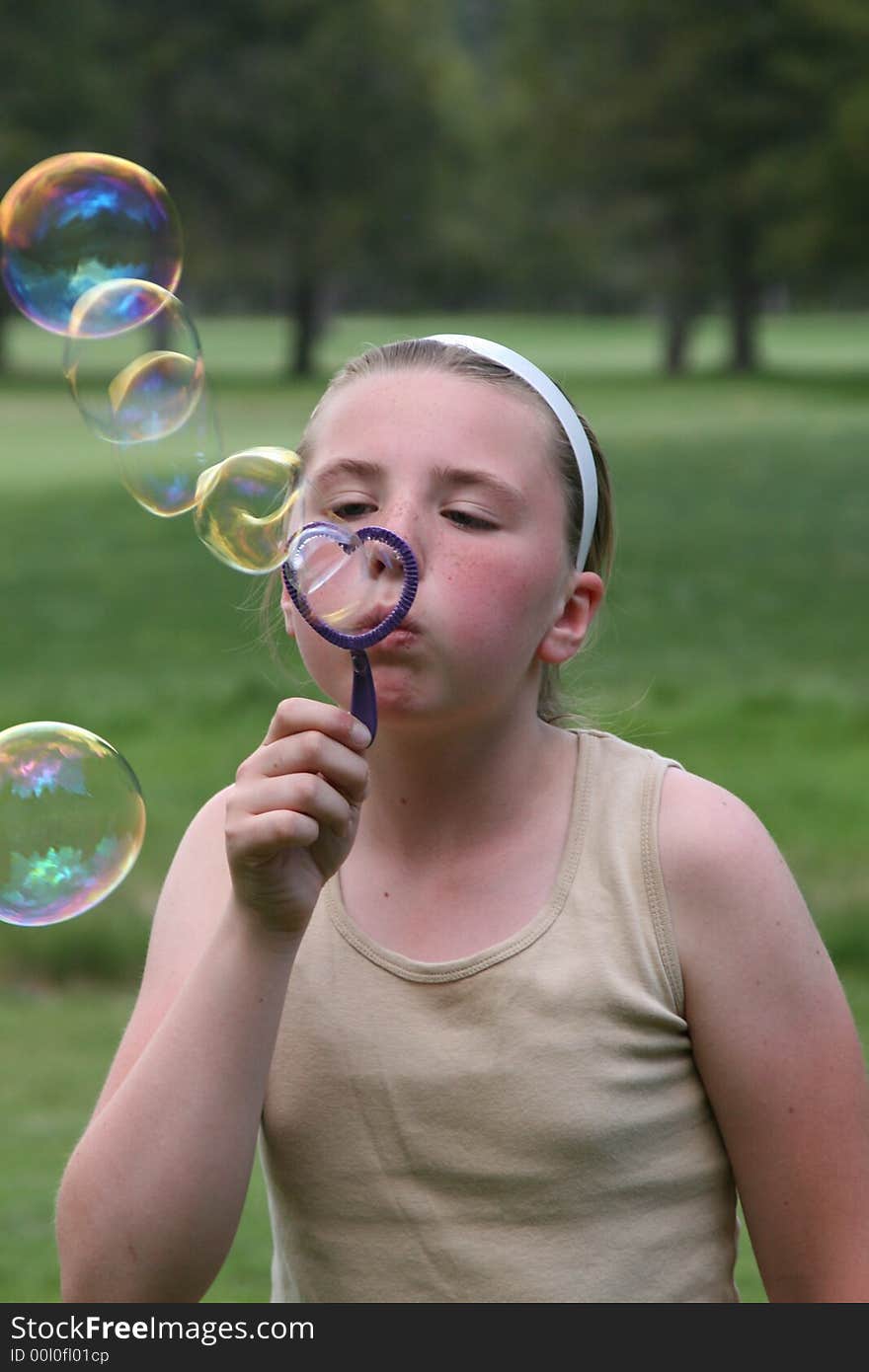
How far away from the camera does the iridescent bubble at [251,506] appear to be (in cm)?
209

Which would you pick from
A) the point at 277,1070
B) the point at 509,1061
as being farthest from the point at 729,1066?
the point at 277,1070

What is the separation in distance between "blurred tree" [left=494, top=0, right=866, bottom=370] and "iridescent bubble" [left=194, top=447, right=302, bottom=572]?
2293 cm

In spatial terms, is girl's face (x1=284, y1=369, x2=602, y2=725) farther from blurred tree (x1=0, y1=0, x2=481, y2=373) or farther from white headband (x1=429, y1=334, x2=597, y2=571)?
blurred tree (x1=0, y1=0, x2=481, y2=373)

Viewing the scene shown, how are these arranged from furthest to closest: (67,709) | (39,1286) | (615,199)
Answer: (615,199) < (67,709) < (39,1286)

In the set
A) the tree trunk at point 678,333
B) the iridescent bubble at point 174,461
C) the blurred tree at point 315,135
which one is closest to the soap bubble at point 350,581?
the iridescent bubble at point 174,461

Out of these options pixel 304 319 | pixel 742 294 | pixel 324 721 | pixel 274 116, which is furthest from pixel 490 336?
pixel 324 721

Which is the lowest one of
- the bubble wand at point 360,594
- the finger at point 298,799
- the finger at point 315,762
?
the finger at point 298,799

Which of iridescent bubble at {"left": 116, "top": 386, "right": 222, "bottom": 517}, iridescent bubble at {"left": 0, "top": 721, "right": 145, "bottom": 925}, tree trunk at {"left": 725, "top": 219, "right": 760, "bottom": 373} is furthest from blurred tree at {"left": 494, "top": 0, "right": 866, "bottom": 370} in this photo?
iridescent bubble at {"left": 0, "top": 721, "right": 145, "bottom": 925}

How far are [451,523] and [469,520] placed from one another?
1.0 inches

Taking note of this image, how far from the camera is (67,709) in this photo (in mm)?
8305

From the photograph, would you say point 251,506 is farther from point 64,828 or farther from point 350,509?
point 64,828

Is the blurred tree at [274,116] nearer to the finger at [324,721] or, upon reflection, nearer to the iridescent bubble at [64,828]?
the iridescent bubble at [64,828]

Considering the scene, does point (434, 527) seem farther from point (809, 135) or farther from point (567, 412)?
point (809, 135)
